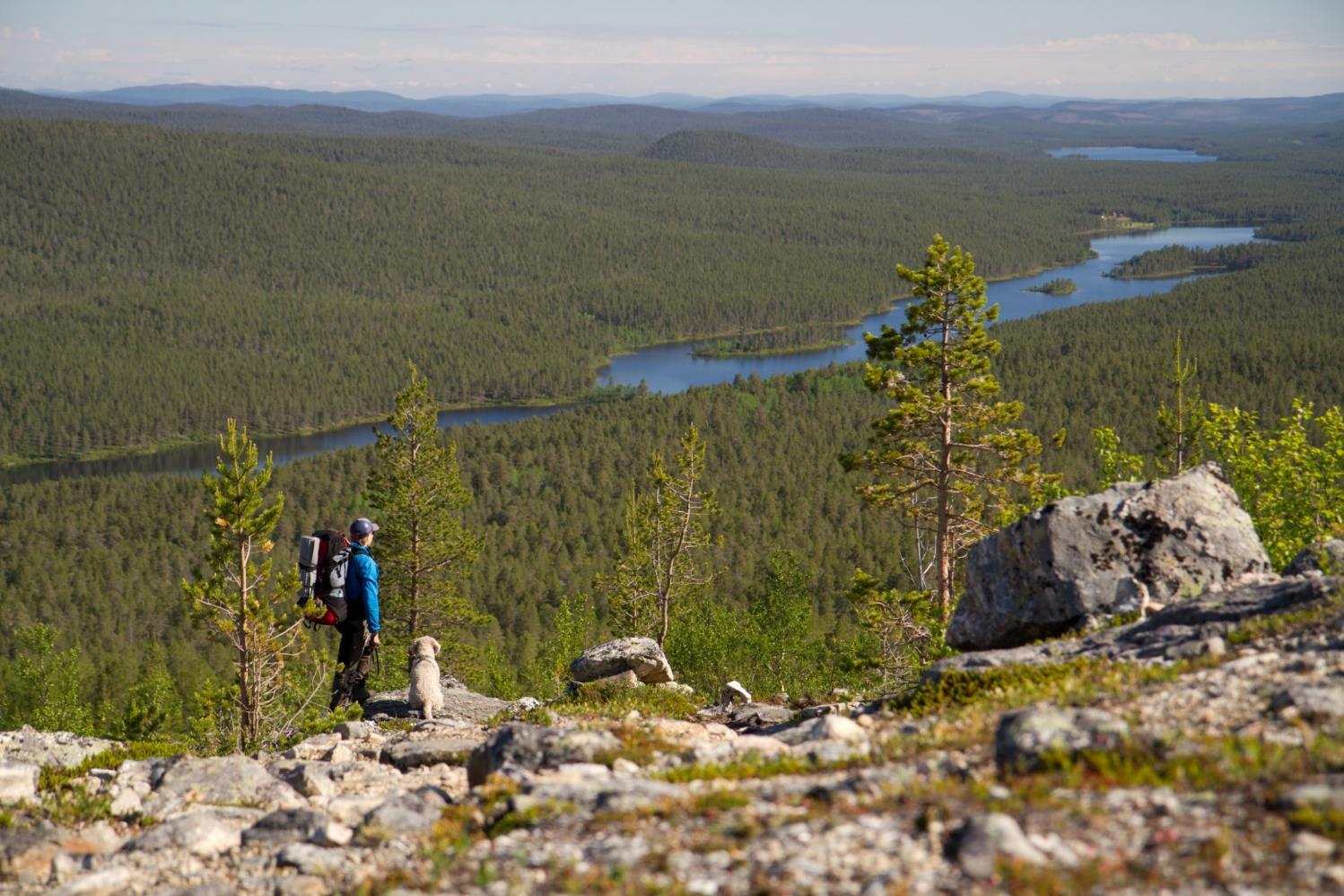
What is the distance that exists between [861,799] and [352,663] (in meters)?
13.6

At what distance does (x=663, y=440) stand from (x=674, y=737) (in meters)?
140

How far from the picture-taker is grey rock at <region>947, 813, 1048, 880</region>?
823 centimetres

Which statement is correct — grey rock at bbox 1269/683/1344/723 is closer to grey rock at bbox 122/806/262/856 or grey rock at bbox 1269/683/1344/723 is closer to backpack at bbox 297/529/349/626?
grey rock at bbox 122/806/262/856

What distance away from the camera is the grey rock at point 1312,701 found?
9883 mm

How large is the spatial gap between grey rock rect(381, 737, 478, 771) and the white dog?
551 cm

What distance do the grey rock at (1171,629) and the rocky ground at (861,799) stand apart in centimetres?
5

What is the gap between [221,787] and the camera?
14141mm

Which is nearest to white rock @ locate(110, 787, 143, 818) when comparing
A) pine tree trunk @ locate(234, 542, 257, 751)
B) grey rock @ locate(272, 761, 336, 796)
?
grey rock @ locate(272, 761, 336, 796)

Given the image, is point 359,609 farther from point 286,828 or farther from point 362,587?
point 286,828

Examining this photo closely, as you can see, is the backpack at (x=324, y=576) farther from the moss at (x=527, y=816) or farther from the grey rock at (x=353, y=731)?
the moss at (x=527, y=816)

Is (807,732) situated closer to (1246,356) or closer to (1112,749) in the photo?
(1112,749)

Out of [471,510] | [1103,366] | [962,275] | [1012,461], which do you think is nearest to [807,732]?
[1012,461]

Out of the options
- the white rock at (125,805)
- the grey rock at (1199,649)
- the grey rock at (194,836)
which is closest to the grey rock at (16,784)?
the white rock at (125,805)

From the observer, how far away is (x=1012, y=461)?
1105 inches
